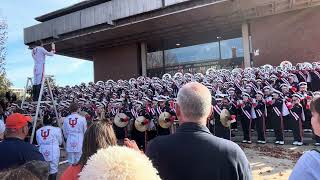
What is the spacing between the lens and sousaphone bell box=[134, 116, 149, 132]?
12969mm

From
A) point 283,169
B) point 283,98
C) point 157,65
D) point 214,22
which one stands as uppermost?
point 214,22

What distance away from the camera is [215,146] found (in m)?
2.42

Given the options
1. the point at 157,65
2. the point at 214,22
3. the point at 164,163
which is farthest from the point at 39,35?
the point at 164,163

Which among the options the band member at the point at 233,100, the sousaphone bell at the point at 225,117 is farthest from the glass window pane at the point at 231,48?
the sousaphone bell at the point at 225,117

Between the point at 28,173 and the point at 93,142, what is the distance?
143 centimetres

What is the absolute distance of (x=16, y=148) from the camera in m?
3.66

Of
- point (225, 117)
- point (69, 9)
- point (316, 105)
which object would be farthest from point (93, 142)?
point (69, 9)

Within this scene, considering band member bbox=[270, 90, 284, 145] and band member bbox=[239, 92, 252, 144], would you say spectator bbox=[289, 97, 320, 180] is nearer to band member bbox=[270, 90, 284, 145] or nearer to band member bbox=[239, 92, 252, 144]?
band member bbox=[270, 90, 284, 145]

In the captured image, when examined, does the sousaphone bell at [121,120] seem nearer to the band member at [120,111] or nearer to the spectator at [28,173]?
the band member at [120,111]

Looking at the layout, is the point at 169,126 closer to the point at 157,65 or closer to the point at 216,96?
the point at 216,96

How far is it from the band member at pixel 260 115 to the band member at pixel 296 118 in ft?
→ 2.96

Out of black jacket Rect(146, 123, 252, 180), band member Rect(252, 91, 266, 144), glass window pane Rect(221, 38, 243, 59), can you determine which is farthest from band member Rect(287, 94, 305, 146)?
black jacket Rect(146, 123, 252, 180)

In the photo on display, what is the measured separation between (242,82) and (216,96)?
251 cm

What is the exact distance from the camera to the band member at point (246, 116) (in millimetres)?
13375
